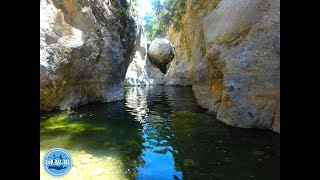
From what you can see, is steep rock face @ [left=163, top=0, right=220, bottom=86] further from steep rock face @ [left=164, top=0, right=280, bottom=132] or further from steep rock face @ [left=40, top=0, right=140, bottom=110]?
steep rock face @ [left=40, top=0, right=140, bottom=110]

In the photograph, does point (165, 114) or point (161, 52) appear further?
point (161, 52)

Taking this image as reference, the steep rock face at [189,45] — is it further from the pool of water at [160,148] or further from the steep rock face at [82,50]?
the pool of water at [160,148]

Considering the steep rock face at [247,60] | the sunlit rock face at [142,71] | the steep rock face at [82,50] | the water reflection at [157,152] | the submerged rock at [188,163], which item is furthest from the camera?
the sunlit rock face at [142,71]

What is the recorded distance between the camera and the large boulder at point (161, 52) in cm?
2953

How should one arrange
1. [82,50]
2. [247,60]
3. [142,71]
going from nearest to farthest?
[247,60] < [82,50] < [142,71]

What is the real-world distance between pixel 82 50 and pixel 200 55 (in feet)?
15.3

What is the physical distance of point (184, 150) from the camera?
4.58 m

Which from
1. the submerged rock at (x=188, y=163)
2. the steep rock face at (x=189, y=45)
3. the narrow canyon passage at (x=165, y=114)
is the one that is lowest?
the submerged rock at (x=188, y=163)

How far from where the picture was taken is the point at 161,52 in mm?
29750

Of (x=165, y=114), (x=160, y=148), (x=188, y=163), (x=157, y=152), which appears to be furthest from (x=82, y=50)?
(x=188, y=163)

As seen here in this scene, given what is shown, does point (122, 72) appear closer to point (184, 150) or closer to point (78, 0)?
point (78, 0)

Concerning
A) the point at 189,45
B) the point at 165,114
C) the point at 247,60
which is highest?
the point at 189,45

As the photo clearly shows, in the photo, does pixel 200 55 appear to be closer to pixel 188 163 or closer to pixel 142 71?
pixel 188 163

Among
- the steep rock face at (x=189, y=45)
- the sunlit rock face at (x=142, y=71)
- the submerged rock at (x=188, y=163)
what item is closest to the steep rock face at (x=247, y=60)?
the steep rock face at (x=189, y=45)
